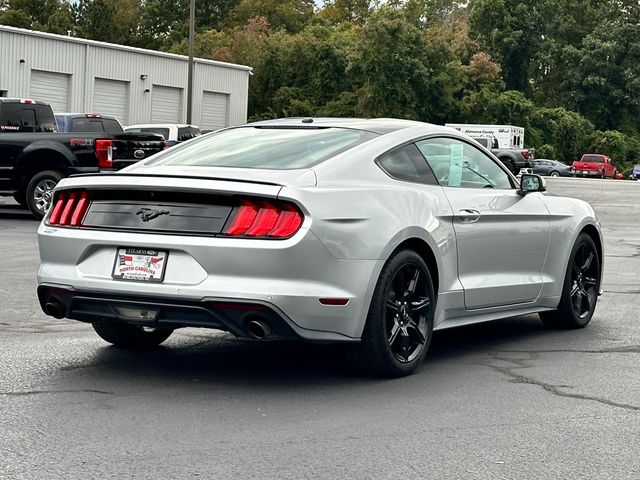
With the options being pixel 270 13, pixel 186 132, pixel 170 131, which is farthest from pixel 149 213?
pixel 270 13

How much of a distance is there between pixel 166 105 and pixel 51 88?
7055mm

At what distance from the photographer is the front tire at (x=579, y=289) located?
344 inches

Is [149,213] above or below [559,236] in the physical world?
above

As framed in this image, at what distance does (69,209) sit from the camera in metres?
6.65

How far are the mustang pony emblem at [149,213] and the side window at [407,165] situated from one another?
140 centimetres

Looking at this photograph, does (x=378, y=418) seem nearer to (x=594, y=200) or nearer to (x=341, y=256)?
(x=341, y=256)

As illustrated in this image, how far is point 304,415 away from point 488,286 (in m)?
2.23

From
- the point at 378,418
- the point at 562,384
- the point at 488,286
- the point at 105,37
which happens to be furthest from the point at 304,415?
the point at 105,37

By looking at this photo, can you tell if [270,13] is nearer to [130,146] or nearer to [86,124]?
[86,124]

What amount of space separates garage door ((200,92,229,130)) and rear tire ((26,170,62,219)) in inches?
1269

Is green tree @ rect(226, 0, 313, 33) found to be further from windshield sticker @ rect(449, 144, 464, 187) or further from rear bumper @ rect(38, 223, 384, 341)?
rear bumper @ rect(38, 223, 384, 341)

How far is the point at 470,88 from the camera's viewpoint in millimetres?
80625

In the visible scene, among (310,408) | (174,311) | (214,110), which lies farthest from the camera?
(214,110)

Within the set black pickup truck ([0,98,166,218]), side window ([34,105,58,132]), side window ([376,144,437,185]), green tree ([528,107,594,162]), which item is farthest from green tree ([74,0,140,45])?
side window ([376,144,437,185])
